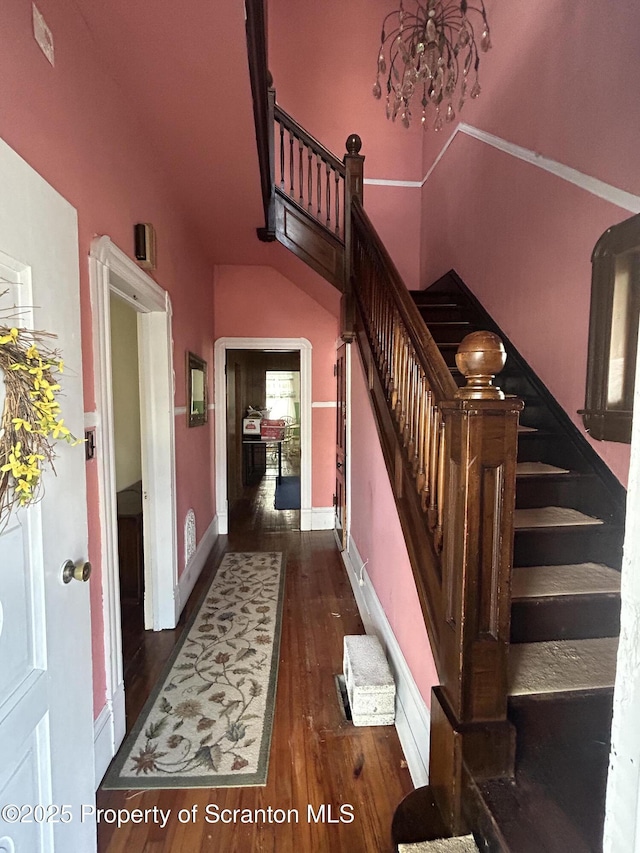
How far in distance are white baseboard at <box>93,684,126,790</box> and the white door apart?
376mm

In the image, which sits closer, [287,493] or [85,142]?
[85,142]

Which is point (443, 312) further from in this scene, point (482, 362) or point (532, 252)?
point (482, 362)

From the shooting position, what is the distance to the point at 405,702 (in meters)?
1.85

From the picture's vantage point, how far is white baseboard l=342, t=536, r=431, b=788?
62.7 inches

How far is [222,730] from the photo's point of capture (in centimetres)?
189

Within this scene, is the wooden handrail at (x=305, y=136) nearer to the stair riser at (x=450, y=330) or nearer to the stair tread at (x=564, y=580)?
the stair riser at (x=450, y=330)

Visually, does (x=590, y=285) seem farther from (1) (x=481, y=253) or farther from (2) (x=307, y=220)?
(2) (x=307, y=220)

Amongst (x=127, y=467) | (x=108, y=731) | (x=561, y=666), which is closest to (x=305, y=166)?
(x=127, y=467)

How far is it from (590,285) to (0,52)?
2.43 metres

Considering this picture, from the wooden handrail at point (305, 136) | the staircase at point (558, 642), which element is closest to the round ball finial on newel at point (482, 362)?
the staircase at point (558, 642)

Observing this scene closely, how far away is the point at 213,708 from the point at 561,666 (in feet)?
5.13

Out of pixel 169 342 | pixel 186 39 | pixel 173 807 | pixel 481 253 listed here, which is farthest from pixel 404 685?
pixel 481 253

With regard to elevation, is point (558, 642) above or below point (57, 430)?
below

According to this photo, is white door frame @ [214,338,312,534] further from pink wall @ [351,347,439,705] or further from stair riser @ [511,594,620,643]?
stair riser @ [511,594,620,643]
